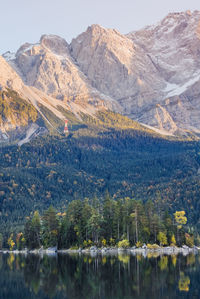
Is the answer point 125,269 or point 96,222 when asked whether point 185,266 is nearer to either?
point 125,269

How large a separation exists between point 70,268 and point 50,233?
6049 centimetres

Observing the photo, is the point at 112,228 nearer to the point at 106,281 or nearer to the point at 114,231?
the point at 114,231

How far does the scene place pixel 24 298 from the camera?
187 ft

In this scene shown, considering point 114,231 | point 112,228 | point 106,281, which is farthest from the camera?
point 112,228

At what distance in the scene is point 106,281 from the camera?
65.1 m

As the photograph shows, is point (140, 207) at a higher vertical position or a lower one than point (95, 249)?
higher

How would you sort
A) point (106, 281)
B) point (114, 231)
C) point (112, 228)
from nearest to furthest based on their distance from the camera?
point (106, 281) < point (114, 231) < point (112, 228)

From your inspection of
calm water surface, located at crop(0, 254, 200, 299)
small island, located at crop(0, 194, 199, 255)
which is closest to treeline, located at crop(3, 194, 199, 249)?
small island, located at crop(0, 194, 199, 255)

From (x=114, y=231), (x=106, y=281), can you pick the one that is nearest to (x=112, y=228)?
(x=114, y=231)

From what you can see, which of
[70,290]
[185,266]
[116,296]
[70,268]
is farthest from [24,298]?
[185,266]

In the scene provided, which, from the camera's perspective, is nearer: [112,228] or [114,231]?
[114,231]

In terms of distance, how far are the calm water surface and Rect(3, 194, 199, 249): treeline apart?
47119 mm

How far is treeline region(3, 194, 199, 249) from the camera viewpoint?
13288cm

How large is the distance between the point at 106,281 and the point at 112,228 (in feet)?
235
